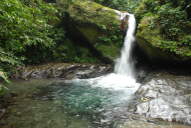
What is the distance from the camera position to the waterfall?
13109mm

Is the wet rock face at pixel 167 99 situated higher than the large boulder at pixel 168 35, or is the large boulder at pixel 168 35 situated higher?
the large boulder at pixel 168 35

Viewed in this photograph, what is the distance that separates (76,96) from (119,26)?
7025 mm

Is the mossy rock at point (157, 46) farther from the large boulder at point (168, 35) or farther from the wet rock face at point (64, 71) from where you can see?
the wet rock face at point (64, 71)

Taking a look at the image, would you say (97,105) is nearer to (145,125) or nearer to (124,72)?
(145,125)

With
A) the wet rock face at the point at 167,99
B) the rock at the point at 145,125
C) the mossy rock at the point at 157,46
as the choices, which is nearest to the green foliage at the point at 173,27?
the mossy rock at the point at 157,46

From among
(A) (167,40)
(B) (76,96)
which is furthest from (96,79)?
(A) (167,40)

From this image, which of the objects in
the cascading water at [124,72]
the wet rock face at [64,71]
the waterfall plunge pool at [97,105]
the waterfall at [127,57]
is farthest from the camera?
the waterfall at [127,57]

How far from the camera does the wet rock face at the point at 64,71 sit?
1216 cm

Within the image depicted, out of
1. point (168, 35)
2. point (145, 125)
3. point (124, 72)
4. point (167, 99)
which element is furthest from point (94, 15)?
point (145, 125)

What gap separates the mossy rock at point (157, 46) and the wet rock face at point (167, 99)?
110cm

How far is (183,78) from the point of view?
8.94 metres

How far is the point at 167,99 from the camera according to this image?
7.09 meters

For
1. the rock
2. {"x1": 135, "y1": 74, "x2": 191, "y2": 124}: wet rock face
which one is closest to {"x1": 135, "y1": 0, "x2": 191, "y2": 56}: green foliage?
{"x1": 135, "y1": 74, "x2": 191, "y2": 124}: wet rock face

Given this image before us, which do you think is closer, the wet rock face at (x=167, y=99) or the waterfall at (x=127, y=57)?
the wet rock face at (x=167, y=99)
